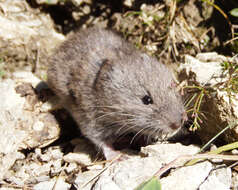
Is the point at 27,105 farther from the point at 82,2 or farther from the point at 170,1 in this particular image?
the point at 170,1

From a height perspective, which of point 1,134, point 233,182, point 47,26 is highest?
point 47,26

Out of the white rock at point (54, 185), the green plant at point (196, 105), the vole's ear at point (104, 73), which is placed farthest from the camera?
the vole's ear at point (104, 73)

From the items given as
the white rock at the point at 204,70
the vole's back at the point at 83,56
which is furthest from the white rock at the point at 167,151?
the vole's back at the point at 83,56

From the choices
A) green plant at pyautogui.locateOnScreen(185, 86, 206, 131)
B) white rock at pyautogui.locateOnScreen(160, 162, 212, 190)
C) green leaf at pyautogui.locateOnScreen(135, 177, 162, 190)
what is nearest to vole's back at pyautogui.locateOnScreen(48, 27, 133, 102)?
green plant at pyautogui.locateOnScreen(185, 86, 206, 131)

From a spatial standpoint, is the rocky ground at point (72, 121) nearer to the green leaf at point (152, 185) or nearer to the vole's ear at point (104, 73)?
the green leaf at point (152, 185)

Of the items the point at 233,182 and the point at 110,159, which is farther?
the point at 110,159

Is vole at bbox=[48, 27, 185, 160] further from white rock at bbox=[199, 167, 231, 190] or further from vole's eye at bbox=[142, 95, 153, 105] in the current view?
white rock at bbox=[199, 167, 231, 190]

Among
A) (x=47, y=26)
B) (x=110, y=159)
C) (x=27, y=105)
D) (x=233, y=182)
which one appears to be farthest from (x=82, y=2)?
(x=233, y=182)
